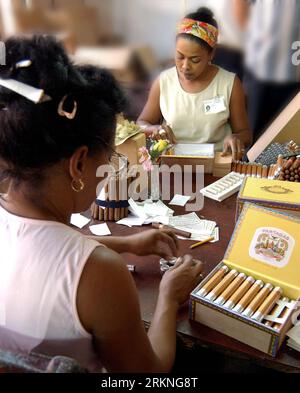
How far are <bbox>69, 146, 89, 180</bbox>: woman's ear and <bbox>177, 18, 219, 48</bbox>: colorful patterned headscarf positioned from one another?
1.32m

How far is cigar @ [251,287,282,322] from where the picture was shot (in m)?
0.77

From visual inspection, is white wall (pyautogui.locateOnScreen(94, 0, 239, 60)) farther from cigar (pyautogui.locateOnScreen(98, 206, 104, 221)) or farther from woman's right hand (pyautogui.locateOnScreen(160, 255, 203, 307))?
woman's right hand (pyautogui.locateOnScreen(160, 255, 203, 307))

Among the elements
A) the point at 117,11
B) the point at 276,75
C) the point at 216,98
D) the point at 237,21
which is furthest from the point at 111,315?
the point at 276,75

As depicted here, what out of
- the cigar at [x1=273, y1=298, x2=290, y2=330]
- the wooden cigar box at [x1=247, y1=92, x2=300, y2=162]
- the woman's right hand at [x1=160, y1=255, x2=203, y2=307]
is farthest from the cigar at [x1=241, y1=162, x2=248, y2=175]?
the cigar at [x1=273, y1=298, x2=290, y2=330]

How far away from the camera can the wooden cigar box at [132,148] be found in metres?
1.33

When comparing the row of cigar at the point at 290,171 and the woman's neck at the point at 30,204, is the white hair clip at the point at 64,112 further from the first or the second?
the row of cigar at the point at 290,171

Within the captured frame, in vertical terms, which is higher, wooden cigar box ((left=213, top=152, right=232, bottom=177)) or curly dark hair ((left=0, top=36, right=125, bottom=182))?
curly dark hair ((left=0, top=36, right=125, bottom=182))

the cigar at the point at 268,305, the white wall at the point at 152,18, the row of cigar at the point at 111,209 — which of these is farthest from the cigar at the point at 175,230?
the white wall at the point at 152,18

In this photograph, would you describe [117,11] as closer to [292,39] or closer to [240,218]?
[240,218]

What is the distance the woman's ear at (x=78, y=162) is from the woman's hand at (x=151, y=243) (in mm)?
372

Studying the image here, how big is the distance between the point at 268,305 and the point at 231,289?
87 mm

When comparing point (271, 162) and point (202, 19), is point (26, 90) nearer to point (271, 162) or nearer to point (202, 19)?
point (271, 162)

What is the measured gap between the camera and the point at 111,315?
A: 0.65 metres
